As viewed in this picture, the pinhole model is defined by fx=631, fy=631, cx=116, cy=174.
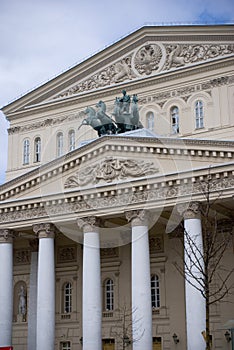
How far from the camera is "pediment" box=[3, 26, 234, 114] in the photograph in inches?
1435

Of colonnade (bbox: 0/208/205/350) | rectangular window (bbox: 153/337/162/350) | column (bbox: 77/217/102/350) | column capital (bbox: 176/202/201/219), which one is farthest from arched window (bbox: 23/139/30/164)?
column capital (bbox: 176/202/201/219)

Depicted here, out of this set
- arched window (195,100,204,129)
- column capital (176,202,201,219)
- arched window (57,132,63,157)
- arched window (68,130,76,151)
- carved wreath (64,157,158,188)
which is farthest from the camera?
arched window (57,132,63,157)

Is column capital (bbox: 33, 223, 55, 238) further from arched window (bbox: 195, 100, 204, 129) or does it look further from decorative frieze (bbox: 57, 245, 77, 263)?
arched window (bbox: 195, 100, 204, 129)

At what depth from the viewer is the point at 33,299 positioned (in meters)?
35.3

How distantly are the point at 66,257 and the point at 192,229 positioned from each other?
11671 millimetres

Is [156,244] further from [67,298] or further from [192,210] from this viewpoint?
[192,210]

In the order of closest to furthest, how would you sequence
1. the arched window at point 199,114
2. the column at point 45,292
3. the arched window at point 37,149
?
the column at point 45,292 → the arched window at point 199,114 → the arched window at point 37,149

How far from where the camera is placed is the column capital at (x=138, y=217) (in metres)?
28.7

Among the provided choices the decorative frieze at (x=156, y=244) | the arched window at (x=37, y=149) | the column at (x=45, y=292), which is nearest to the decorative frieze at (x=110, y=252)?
the decorative frieze at (x=156, y=244)

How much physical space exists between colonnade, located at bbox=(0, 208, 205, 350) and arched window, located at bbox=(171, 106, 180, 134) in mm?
9480

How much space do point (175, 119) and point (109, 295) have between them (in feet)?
35.8

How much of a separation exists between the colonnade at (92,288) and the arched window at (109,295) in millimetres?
5203

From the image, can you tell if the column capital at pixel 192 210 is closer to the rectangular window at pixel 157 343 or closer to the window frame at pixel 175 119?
the rectangular window at pixel 157 343

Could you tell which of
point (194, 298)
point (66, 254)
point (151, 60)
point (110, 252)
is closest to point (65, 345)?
point (66, 254)
